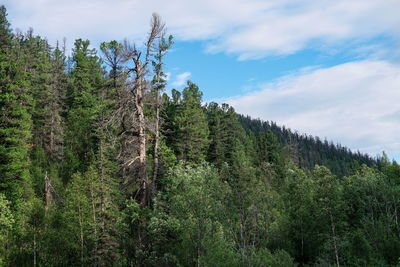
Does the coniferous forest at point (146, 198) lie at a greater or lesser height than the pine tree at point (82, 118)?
lesser

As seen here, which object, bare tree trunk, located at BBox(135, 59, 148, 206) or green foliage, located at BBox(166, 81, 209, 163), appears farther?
green foliage, located at BBox(166, 81, 209, 163)

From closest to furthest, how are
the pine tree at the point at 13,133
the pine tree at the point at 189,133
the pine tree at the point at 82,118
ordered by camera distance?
the pine tree at the point at 13,133 → the pine tree at the point at 82,118 → the pine tree at the point at 189,133

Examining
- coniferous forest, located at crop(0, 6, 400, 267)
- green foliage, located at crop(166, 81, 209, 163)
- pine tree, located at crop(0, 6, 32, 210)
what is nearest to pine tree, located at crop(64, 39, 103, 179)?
coniferous forest, located at crop(0, 6, 400, 267)

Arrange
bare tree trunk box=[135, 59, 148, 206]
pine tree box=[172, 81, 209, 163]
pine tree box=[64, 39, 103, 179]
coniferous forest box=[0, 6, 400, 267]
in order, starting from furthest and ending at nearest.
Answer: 1. pine tree box=[172, 81, 209, 163]
2. pine tree box=[64, 39, 103, 179]
3. coniferous forest box=[0, 6, 400, 267]
4. bare tree trunk box=[135, 59, 148, 206]

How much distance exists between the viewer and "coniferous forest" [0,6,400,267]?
55.3 feet

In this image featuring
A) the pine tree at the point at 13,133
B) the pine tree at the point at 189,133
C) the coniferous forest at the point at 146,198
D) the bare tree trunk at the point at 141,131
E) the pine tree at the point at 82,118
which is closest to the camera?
the bare tree trunk at the point at 141,131

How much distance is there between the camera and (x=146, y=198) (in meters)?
15.3

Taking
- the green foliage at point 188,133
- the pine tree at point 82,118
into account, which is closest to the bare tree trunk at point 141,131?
the pine tree at point 82,118

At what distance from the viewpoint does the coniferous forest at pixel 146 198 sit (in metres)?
16.9

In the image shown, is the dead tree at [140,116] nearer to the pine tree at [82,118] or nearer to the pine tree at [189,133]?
the pine tree at [82,118]

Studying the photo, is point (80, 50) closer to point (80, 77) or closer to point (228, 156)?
point (80, 77)

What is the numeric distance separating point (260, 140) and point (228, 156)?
68.5 feet

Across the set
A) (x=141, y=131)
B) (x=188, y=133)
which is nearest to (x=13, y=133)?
(x=141, y=131)

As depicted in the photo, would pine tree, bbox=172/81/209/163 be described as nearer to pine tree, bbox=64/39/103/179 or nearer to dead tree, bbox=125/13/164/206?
pine tree, bbox=64/39/103/179
